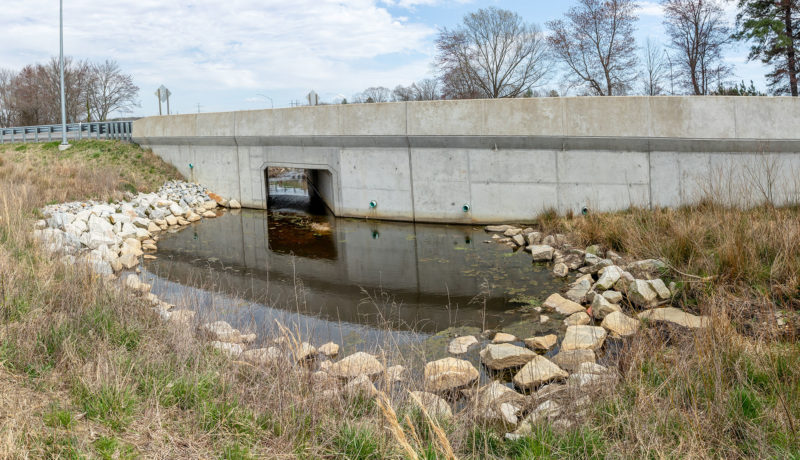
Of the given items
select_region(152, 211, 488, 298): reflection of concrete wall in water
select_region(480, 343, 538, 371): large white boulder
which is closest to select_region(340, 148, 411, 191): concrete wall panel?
select_region(152, 211, 488, 298): reflection of concrete wall in water

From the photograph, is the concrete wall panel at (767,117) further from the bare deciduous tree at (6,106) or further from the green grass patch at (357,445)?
the bare deciduous tree at (6,106)

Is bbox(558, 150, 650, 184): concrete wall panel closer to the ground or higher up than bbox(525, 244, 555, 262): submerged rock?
higher up

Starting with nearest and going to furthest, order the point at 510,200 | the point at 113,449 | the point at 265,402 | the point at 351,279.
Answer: the point at 113,449 < the point at 265,402 < the point at 351,279 < the point at 510,200

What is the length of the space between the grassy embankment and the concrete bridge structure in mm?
6584

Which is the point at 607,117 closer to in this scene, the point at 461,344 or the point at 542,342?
the point at 542,342

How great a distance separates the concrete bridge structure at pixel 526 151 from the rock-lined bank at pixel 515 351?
2386 millimetres

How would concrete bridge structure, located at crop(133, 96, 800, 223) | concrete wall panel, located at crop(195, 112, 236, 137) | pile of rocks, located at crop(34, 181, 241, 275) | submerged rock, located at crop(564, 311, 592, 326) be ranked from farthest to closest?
1. concrete wall panel, located at crop(195, 112, 236, 137)
2. concrete bridge structure, located at crop(133, 96, 800, 223)
3. pile of rocks, located at crop(34, 181, 241, 275)
4. submerged rock, located at crop(564, 311, 592, 326)

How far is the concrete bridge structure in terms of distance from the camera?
12.2m

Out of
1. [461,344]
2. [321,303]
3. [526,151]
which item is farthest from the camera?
[526,151]

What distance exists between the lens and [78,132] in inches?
1002

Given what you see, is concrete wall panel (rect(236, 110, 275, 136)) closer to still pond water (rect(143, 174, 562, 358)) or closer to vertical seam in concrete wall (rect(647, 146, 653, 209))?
still pond water (rect(143, 174, 562, 358))

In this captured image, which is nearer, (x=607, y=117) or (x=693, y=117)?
(x=693, y=117)

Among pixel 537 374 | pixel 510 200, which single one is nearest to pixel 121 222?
pixel 510 200

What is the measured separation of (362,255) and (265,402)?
860 centimetres
